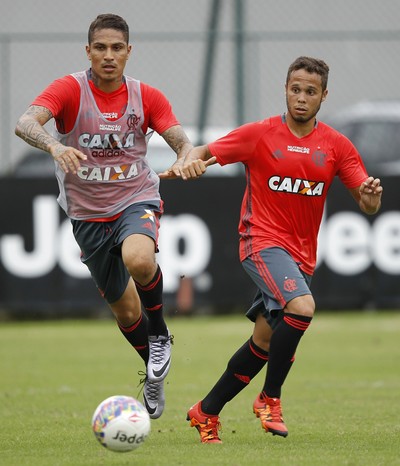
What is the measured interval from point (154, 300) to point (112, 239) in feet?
1.80

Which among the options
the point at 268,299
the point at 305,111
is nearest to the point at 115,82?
the point at 305,111

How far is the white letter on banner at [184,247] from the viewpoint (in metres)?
15.9

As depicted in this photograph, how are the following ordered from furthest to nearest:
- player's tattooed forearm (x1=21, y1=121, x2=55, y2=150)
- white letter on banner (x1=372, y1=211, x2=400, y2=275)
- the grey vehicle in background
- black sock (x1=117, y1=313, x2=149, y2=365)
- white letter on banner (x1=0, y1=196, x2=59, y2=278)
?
the grey vehicle in background → white letter on banner (x1=372, y1=211, x2=400, y2=275) → white letter on banner (x1=0, y1=196, x2=59, y2=278) → black sock (x1=117, y1=313, x2=149, y2=365) → player's tattooed forearm (x1=21, y1=121, x2=55, y2=150)

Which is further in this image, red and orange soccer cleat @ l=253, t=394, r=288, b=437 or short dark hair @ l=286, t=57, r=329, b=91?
short dark hair @ l=286, t=57, r=329, b=91

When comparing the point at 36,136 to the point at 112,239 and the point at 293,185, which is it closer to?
→ the point at 112,239

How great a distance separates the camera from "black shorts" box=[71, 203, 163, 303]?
25.7 feet

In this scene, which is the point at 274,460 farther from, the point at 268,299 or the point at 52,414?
the point at 52,414

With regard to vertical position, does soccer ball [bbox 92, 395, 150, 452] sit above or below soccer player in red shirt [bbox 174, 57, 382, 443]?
below

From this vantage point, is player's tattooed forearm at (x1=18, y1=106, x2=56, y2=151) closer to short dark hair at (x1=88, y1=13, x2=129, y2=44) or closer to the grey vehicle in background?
short dark hair at (x1=88, y1=13, x2=129, y2=44)

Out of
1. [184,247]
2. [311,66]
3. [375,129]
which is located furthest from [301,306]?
[375,129]

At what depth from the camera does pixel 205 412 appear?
7309 millimetres

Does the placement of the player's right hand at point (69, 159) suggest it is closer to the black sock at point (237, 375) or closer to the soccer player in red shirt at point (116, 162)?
the soccer player in red shirt at point (116, 162)

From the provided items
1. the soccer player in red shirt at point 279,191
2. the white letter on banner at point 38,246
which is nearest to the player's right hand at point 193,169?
the soccer player in red shirt at point 279,191

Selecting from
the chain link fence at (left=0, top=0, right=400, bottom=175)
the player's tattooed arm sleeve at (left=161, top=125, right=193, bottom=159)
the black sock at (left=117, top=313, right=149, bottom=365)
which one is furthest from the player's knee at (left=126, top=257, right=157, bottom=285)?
the chain link fence at (left=0, top=0, right=400, bottom=175)
